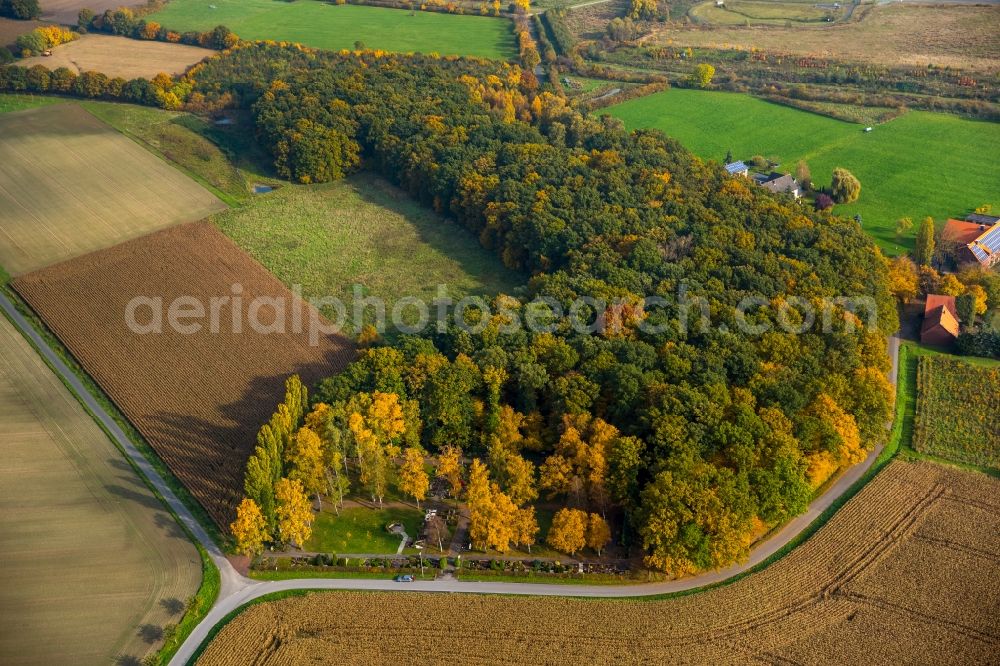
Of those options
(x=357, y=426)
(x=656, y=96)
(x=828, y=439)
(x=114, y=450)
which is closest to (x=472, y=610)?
(x=357, y=426)

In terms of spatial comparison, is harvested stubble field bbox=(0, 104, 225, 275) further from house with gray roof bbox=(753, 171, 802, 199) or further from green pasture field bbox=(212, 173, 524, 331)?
house with gray roof bbox=(753, 171, 802, 199)

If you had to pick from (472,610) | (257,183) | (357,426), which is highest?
(257,183)

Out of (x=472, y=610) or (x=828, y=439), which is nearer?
(x=472, y=610)

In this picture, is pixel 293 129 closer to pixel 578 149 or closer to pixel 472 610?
pixel 578 149

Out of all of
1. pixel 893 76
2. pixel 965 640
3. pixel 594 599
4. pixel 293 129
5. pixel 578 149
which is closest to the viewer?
pixel 965 640

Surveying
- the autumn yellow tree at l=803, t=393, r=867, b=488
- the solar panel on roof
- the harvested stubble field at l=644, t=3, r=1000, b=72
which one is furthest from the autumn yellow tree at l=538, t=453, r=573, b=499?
the harvested stubble field at l=644, t=3, r=1000, b=72

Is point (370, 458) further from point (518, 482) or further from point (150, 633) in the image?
point (150, 633)

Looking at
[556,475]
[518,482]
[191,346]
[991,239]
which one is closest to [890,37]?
[991,239]

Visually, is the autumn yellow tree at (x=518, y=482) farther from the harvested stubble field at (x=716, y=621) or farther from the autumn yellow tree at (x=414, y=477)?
the harvested stubble field at (x=716, y=621)

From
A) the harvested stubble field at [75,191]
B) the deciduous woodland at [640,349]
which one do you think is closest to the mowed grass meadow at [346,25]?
the harvested stubble field at [75,191]
